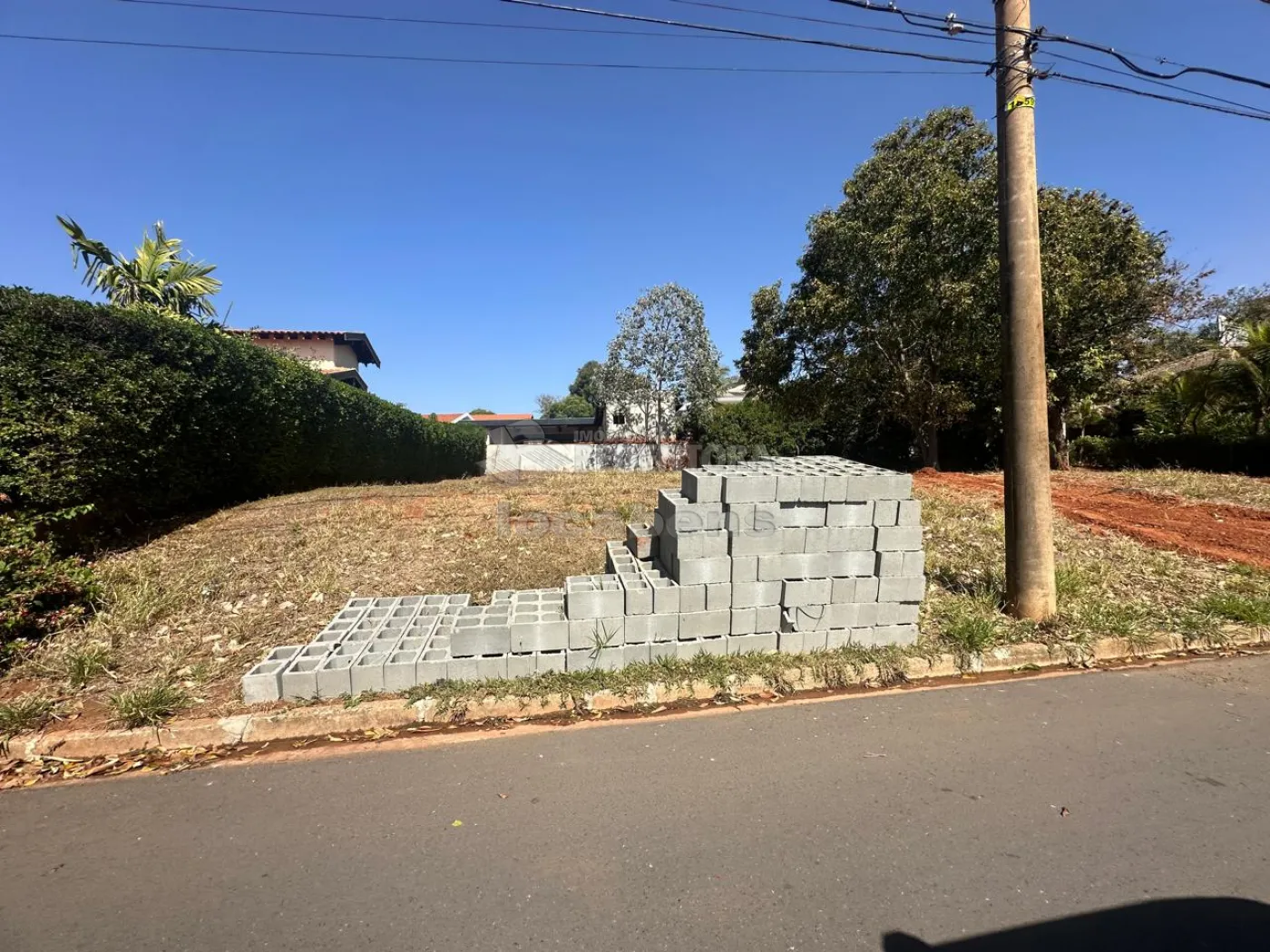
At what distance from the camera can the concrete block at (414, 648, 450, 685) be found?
3168 millimetres

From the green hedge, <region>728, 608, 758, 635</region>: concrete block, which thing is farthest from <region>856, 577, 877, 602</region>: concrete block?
the green hedge

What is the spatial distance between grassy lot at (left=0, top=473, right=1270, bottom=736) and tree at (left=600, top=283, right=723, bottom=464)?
1272 centimetres

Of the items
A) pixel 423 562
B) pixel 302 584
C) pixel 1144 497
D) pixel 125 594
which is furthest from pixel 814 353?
pixel 125 594

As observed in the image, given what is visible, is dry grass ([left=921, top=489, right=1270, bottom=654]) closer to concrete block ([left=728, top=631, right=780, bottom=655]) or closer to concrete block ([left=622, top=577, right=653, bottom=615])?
concrete block ([left=728, top=631, right=780, bottom=655])

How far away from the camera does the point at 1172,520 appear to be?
729 centimetres

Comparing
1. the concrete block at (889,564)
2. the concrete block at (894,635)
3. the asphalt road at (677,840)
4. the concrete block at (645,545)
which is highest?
the concrete block at (645,545)

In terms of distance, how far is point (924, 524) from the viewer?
268 inches

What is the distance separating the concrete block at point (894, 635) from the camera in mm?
3660

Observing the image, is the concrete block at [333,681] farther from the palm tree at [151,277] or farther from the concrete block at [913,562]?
the palm tree at [151,277]

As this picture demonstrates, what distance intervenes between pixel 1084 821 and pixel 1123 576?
3.94m

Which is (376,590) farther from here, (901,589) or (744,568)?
(901,589)

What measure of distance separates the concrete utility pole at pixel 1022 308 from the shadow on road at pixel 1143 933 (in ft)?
8.29

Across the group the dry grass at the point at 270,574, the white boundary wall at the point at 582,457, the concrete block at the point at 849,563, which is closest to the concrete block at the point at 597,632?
the concrete block at the point at 849,563

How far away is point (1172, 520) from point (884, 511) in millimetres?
6701
